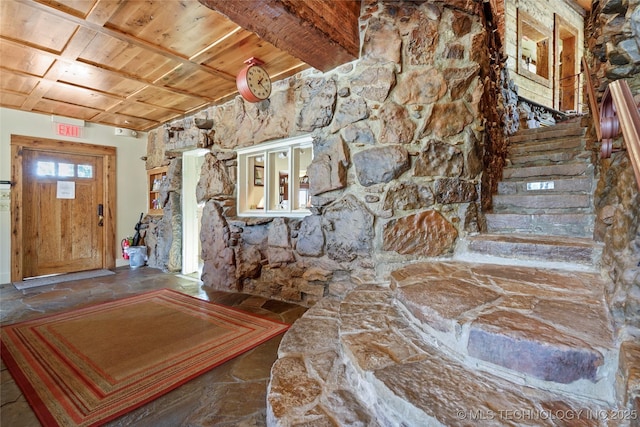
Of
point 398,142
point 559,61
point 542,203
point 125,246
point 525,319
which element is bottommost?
point 125,246

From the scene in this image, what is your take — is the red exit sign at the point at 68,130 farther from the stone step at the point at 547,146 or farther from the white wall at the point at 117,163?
the stone step at the point at 547,146

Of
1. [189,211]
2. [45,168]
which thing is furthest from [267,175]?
[45,168]

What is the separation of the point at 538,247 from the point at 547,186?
1.03 metres

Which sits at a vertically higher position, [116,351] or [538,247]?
[538,247]

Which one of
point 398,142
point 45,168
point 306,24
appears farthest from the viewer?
point 45,168

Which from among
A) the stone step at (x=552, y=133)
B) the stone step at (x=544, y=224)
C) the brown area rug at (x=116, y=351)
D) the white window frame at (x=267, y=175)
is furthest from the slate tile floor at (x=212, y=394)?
the stone step at (x=552, y=133)

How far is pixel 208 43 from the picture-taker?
7.47 feet

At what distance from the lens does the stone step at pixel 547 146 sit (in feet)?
9.25

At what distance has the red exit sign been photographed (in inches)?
160

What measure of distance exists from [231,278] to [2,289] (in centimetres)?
288

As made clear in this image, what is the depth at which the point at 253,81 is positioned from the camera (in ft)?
8.41

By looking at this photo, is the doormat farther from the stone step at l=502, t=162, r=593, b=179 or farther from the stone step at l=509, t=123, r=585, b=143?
the stone step at l=509, t=123, r=585, b=143

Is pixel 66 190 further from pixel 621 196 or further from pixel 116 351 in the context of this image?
pixel 621 196

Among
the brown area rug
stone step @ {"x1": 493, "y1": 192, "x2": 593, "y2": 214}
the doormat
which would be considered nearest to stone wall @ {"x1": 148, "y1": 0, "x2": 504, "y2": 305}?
stone step @ {"x1": 493, "y1": 192, "x2": 593, "y2": 214}
